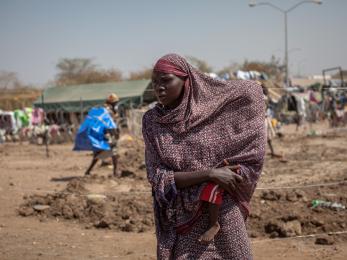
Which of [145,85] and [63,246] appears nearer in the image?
[63,246]

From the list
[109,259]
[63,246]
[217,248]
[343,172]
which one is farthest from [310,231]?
[343,172]

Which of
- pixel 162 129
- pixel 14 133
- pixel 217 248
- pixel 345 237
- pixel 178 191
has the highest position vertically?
pixel 162 129

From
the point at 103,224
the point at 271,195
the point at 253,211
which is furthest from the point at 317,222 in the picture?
the point at 103,224

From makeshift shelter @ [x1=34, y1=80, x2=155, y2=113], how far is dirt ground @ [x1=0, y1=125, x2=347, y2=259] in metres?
13.8

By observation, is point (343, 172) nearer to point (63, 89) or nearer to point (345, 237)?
point (345, 237)

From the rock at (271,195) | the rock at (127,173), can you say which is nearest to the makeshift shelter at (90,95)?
the rock at (127,173)

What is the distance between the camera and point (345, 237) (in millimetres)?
5336

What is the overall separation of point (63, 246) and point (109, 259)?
79 centimetres

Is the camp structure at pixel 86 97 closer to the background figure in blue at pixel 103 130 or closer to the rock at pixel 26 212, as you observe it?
the background figure in blue at pixel 103 130

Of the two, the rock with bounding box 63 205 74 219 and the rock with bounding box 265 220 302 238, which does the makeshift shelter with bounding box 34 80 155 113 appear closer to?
the rock with bounding box 63 205 74 219

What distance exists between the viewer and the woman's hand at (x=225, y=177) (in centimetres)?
232

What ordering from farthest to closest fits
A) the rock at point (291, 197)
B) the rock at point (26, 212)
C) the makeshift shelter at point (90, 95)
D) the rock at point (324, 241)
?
the makeshift shelter at point (90, 95) < the rock at point (26, 212) < the rock at point (291, 197) < the rock at point (324, 241)

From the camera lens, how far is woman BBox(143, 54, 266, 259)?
2.38 meters

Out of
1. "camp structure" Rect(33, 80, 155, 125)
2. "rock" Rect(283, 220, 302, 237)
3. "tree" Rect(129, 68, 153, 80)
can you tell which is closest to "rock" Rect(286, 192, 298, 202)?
"rock" Rect(283, 220, 302, 237)
